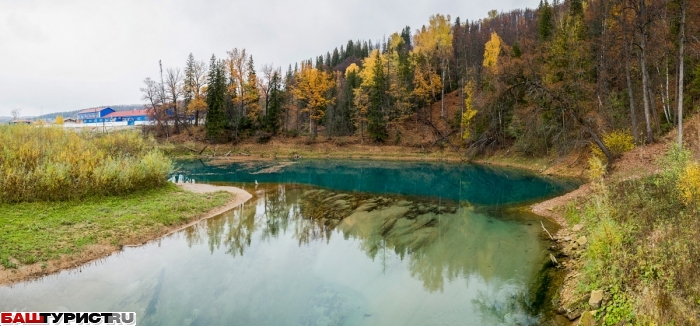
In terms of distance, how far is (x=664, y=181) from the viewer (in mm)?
9766

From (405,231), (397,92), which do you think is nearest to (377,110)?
(397,92)

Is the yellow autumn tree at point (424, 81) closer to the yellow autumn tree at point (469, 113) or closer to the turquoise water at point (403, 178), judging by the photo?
the yellow autumn tree at point (469, 113)

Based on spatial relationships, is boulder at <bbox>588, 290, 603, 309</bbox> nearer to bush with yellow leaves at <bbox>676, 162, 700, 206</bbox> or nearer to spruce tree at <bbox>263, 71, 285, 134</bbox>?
bush with yellow leaves at <bbox>676, 162, 700, 206</bbox>

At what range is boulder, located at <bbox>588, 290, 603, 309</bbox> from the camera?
6.65 meters

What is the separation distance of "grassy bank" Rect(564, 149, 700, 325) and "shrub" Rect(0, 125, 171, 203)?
17.6 meters

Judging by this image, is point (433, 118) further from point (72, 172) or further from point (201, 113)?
point (72, 172)

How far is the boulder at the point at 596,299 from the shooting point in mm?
6652

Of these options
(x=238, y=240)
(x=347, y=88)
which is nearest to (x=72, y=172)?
(x=238, y=240)

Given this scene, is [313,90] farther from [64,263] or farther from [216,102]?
[64,263]

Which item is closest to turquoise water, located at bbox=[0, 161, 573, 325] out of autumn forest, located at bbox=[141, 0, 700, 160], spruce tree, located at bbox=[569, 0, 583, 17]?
autumn forest, located at bbox=[141, 0, 700, 160]

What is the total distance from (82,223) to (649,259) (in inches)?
629

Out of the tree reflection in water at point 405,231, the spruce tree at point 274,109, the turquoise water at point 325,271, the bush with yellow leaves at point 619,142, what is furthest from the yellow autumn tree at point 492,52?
the tree reflection in water at point 405,231

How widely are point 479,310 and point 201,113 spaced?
190 ft

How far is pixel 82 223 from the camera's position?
489 inches
